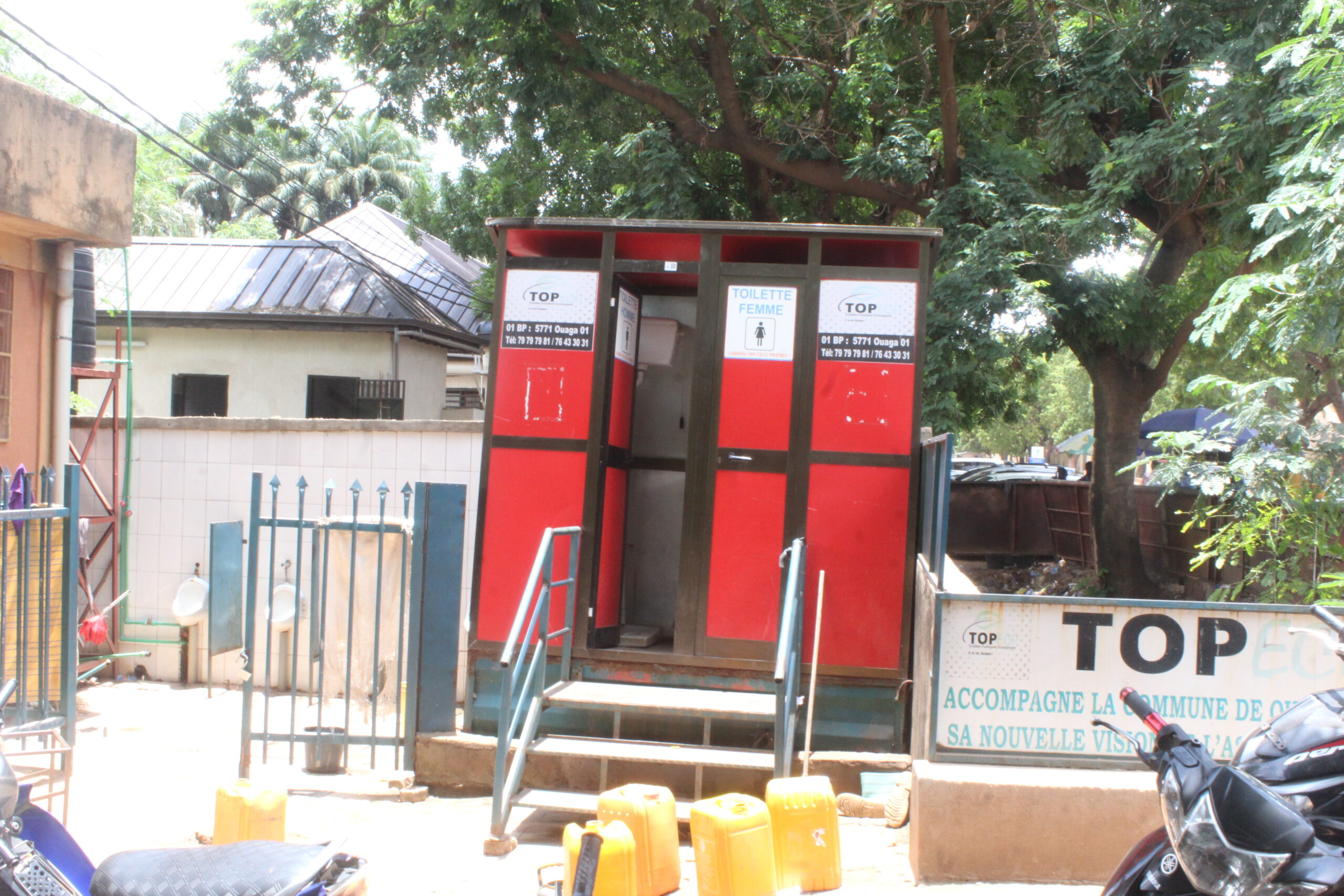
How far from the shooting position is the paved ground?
4586 millimetres

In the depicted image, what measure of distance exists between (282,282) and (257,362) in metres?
1.52

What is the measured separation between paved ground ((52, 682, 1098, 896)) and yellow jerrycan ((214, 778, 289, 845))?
0.29 metres

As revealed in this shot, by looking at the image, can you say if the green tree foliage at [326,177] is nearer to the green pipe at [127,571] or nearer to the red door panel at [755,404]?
the green pipe at [127,571]

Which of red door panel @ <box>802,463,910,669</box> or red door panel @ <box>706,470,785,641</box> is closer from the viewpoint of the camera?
red door panel @ <box>802,463,910,669</box>

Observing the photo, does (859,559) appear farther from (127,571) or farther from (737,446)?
(127,571)

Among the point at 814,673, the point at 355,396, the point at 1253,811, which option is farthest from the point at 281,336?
the point at 1253,811

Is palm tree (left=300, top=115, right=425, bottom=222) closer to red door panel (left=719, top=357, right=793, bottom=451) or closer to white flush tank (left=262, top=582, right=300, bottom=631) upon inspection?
white flush tank (left=262, top=582, right=300, bottom=631)

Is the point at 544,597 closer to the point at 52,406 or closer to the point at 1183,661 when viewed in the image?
the point at 1183,661

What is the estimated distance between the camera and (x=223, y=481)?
8.98m

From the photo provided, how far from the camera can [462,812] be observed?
5.53 metres

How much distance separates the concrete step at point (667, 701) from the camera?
18.1 feet

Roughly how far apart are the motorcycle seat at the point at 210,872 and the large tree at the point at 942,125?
8.83 meters

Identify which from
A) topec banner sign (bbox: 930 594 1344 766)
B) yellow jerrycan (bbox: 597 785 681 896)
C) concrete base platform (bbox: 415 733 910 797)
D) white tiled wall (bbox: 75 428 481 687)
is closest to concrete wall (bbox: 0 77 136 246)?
white tiled wall (bbox: 75 428 481 687)

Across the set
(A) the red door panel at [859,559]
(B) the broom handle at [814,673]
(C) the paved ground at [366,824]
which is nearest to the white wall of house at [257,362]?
(C) the paved ground at [366,824]
